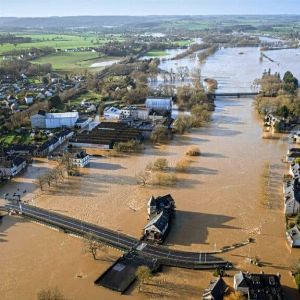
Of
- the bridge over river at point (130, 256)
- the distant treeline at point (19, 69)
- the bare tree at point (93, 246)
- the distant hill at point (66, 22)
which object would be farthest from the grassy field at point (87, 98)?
the distant hill at point (66, 22)

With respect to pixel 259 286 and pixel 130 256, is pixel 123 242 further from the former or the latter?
pixel 259 286

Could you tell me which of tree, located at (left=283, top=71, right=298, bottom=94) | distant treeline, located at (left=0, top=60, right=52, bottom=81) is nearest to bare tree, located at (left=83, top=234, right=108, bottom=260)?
tree, located at (left=283, top=71, right=298, bottom=94)

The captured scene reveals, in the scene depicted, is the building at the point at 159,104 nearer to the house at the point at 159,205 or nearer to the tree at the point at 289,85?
the tree at the point at 289,85

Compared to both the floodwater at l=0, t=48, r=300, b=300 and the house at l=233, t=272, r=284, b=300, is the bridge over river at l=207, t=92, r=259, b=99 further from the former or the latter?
the house at l=233, t=272, r=284, b=300

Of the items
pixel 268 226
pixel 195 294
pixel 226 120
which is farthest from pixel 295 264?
pixel 226 120

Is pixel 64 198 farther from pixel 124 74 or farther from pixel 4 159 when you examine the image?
pixel 124 74

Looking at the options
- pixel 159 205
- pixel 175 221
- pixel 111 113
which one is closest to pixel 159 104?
pixel 111 113

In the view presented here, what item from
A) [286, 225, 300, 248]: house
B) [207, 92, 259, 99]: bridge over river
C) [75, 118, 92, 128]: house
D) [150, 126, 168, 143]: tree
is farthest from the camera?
[207, 92, 259, 99]: bridge over river
